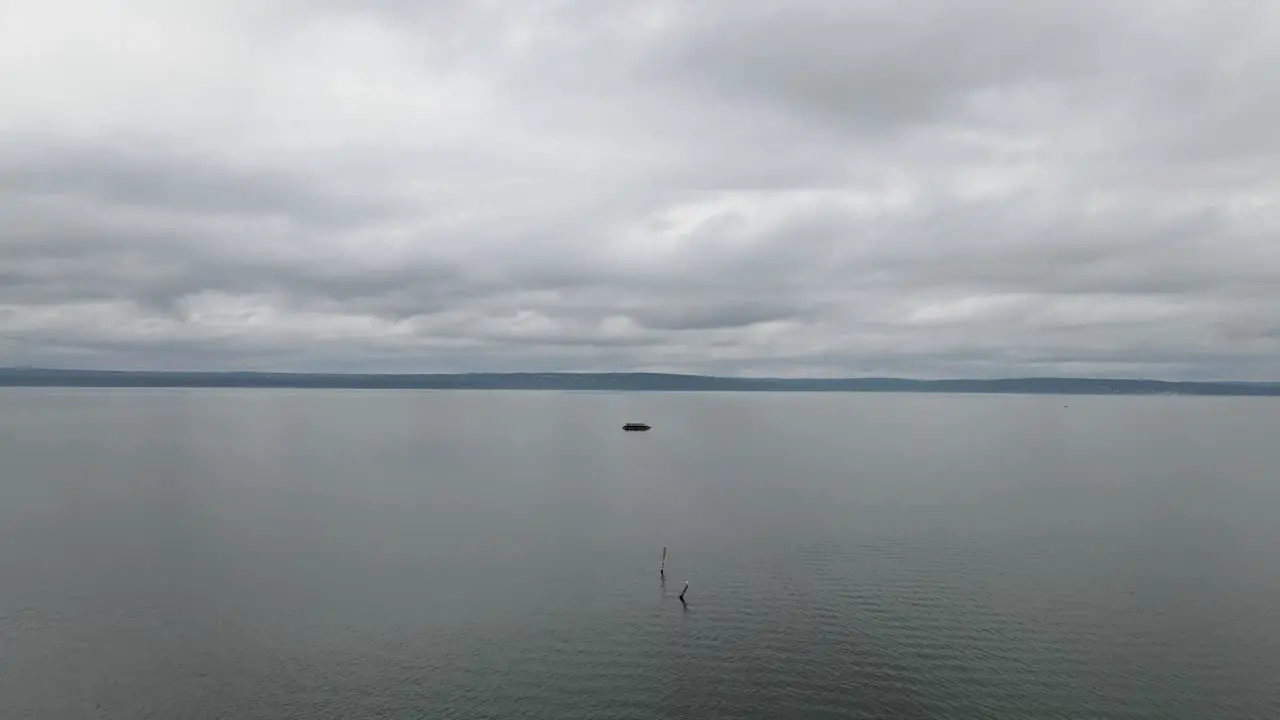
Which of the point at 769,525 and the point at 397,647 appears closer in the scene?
the point at 397,647

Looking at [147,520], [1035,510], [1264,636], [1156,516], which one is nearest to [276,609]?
[147,520]

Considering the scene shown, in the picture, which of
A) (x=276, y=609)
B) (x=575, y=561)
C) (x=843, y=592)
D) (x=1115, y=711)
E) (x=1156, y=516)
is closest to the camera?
(x=1115, y=711)

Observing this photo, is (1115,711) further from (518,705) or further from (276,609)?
(276,609)

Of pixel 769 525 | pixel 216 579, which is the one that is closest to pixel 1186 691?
pixel 769 525

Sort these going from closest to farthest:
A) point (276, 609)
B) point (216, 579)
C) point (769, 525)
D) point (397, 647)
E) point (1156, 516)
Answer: point (397, 647), point (276, 609), point (216, 579), point (769, 525), point (1156, 516)

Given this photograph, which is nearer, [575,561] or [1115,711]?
[1115,711]

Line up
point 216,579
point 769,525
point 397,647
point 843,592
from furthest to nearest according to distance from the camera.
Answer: point 769,525
point 216,579
point 843,592
point 397,647

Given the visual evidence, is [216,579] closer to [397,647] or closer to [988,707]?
[397,647]

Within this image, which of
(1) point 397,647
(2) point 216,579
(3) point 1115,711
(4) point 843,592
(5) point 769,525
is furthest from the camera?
(5) point 769,525
